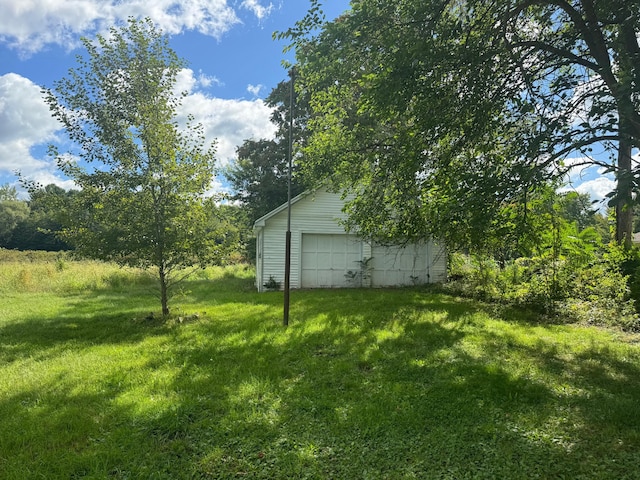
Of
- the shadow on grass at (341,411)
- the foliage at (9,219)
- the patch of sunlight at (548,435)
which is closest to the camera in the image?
the shadow on grass at (341,411)

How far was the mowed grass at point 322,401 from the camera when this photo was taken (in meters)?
2.84

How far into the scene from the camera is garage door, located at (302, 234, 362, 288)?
13.9 metres

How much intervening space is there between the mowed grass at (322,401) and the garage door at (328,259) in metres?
6.19

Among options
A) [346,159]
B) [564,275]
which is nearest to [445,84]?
[346,159]

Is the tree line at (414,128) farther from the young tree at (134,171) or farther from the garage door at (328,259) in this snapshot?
the garage door at (328,259)

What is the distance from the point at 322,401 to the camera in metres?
3.88

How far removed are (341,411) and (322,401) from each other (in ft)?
0.92

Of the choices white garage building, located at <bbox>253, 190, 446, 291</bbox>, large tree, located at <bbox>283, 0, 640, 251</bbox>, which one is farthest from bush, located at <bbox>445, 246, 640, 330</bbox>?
white garage building, located at <bbox>253, 190, 446, 291</bbox>

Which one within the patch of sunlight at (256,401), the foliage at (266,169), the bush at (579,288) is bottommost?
the patch of sunlight at (256,401)

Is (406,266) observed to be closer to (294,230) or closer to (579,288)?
(294,230)

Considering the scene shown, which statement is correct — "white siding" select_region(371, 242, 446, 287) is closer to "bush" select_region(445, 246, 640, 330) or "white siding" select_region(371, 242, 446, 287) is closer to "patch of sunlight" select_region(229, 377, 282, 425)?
"bush" select_region(445, 246, 640, 330)

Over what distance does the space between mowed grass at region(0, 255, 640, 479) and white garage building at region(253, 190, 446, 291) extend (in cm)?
618

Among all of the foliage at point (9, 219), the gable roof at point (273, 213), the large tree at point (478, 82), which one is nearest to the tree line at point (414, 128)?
the large tree at point (478, 82)

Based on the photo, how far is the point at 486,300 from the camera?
10320 millimetres
